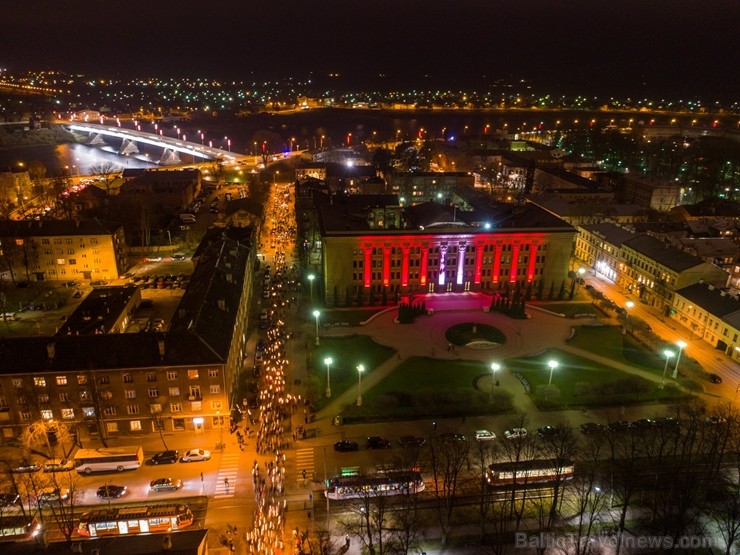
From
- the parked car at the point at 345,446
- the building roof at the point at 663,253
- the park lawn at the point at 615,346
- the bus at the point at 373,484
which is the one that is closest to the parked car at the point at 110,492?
the bus at the point at 373,484

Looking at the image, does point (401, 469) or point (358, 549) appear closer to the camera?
point (358, 549)

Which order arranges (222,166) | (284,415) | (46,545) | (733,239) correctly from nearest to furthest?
(46,545) → (284,415) → (733,239) → (222,166)

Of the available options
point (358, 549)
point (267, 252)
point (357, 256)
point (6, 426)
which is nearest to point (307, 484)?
point (358, 549)

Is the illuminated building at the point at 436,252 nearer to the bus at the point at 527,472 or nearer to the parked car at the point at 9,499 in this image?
the bus at the point at 527,472

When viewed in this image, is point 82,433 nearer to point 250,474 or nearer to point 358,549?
point 250,474

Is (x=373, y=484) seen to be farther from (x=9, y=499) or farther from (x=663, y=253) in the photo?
(x=663, y=253)

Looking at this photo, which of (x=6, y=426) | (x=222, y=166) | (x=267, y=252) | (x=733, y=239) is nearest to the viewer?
(x=6, y=426)

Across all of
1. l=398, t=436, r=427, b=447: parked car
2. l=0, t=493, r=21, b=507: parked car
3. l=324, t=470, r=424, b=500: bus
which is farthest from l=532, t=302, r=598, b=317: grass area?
l=0, t=493, r=21, b=507: parked car
